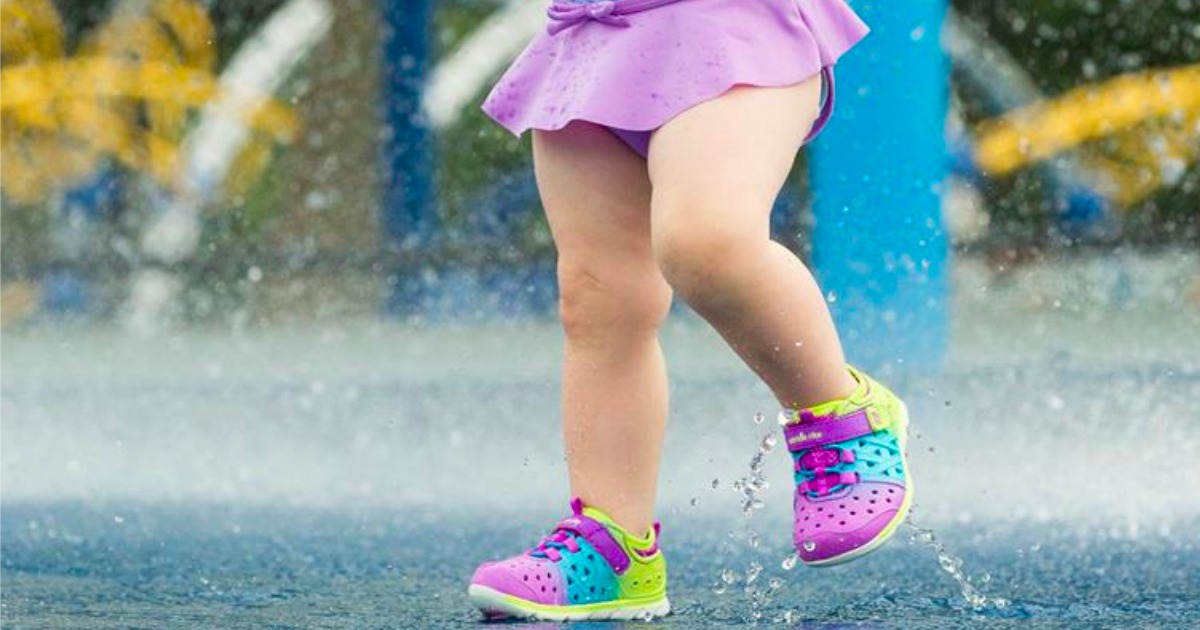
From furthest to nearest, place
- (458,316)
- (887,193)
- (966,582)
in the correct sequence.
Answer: (458,316) → (887,193) → (966,582)

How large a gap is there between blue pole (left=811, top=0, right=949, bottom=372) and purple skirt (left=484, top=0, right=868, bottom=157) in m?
1.60

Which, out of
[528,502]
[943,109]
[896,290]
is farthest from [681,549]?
[943,109]

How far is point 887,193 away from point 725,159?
1.80 metres

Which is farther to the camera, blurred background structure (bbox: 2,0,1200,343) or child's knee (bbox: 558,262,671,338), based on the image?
blurred background structure (bbox: 2,0,1200,343)

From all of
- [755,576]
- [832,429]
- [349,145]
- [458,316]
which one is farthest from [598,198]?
[349,145]

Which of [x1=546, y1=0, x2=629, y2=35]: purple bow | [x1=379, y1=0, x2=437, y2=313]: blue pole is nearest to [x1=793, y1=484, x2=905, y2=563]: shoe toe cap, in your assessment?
[x1=546, y1=0, x2=629, y2=35]: purple bow

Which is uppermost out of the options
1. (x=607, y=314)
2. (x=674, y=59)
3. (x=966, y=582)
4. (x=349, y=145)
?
(x=349, y=145)

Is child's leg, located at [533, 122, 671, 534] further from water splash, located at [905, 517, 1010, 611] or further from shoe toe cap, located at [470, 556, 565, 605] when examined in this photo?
water splash, located at [905, 517, 1010, 611]

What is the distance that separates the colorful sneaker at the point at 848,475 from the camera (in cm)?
189

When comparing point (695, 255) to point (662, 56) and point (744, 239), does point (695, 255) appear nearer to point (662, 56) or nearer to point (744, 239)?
point (744, 239)

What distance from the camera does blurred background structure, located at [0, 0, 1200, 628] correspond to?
7.85ft

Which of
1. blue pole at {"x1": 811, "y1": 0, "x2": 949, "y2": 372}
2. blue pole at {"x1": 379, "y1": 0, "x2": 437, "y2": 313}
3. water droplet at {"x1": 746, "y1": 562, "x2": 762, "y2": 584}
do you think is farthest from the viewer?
blue pole at {"x1": 379, "y1": 0, "x2": 437, "y2": 313}

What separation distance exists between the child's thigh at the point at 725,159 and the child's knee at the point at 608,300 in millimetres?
138

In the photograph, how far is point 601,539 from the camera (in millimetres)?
2002
